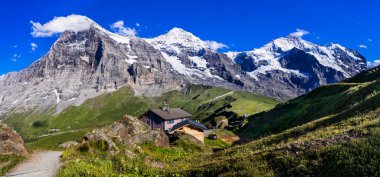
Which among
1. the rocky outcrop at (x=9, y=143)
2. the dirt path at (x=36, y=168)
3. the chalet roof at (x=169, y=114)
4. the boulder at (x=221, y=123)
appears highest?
the chalet roof at (x=169, y=114)

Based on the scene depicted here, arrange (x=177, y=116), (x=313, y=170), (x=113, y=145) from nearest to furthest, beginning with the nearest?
(x=313, y=170) → (x=113, y=145) → (x=177, y=116)

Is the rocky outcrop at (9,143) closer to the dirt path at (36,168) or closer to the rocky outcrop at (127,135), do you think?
the dirt path at (36,168)

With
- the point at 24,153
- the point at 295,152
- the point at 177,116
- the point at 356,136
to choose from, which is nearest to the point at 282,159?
the point at 295,152

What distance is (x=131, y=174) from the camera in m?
24.7

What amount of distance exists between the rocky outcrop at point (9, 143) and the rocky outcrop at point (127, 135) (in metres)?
7.13

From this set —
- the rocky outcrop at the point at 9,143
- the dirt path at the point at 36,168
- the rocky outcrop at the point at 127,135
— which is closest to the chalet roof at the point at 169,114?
the rocky outcrop at the point at 127,135

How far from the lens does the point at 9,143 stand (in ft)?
128

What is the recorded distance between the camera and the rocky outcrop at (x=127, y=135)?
132 ft

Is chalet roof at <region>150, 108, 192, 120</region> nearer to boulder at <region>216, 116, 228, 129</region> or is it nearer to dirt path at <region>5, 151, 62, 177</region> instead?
boulder at <region>216, 116, 228, 129</region>

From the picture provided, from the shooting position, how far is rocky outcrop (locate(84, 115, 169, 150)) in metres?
40.2

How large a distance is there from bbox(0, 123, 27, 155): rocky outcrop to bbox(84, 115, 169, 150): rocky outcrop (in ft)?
23.4

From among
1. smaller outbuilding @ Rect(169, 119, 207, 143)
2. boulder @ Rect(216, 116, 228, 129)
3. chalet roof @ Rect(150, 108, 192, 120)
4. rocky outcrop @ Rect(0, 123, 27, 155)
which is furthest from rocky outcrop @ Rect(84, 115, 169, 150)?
boulder @ Rect(216, 116, 228, 129)

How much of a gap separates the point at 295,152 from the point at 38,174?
63.8 feet

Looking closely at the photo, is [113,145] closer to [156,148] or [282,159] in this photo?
[156,148]
